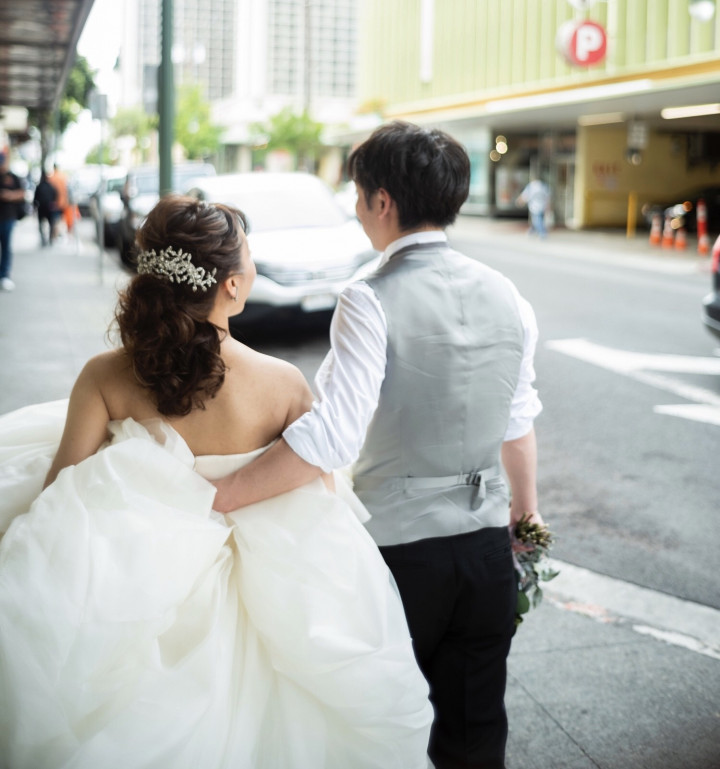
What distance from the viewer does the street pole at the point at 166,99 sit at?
34.6 ft

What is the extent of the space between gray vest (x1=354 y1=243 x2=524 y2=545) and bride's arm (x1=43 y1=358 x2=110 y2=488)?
0.62 metres

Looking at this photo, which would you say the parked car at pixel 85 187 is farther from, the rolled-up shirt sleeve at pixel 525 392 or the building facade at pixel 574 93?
the rolled-up shirt sleeve at pixel 525 392

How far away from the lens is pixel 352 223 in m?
11.9

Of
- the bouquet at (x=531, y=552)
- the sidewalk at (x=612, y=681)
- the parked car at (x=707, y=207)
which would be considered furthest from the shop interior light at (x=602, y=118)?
the bouquet at (x=531, y=552)

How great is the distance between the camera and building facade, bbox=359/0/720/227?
29.5 meters

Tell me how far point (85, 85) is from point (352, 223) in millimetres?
31668

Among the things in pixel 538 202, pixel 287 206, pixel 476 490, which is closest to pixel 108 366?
pixel 476 490

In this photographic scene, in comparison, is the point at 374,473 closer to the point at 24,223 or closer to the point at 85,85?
the point at 24,223

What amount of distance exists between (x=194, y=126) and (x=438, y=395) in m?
76.4

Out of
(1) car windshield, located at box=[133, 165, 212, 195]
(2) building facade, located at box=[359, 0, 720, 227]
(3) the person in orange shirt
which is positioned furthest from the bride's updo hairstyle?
(2) building facade, located at box=[359, 0, 720, 227]

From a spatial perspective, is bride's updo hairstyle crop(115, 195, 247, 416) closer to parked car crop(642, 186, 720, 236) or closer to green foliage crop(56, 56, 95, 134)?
parked car crop(642, 186, 720, 236)

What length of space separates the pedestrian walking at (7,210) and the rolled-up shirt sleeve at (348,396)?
526 inches

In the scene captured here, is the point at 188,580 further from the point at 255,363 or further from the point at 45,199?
the point at 45,199

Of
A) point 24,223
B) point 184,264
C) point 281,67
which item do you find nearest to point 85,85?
point 24,223
